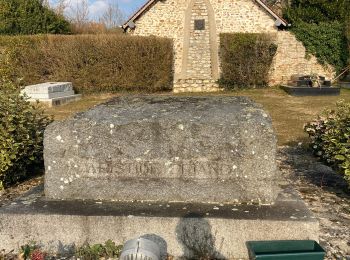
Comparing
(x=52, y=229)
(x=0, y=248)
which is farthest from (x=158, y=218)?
(x=0, y=248)

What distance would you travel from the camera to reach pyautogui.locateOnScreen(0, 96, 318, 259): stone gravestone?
10.8 feet

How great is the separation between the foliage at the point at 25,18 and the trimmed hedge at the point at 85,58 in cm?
539

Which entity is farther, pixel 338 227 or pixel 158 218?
pixel 338 227

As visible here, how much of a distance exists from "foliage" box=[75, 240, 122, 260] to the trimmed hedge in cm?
1521

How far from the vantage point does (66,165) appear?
3.62m

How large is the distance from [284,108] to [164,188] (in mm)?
10890

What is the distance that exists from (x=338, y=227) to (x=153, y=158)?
1.94m

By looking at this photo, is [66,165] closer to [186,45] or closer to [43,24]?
[186,45]

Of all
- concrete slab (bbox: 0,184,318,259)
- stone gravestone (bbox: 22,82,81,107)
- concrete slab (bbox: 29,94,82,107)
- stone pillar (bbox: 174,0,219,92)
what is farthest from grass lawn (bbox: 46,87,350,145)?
concrete slab (bbox: 0,184,318,259)

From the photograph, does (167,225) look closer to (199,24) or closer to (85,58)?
(85,58)

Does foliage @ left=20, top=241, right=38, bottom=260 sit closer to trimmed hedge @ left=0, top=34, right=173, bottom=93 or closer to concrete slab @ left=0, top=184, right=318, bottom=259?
concrete slab @ left=0, top=184, right=318, bottom=259

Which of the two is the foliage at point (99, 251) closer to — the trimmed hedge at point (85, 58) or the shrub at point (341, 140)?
the shrub at point (341, 140)

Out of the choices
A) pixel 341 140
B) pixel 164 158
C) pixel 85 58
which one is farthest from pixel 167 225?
pixel 85 58

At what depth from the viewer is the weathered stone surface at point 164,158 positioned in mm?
3479
